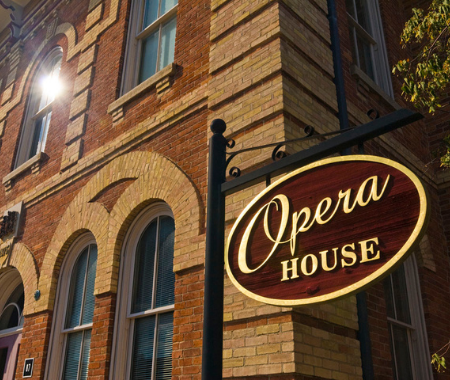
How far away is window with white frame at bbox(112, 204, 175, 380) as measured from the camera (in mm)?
5281

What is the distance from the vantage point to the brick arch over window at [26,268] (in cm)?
712

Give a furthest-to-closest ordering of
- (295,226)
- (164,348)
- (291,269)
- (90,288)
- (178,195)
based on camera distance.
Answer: (90,288) < (178,195) < (164,348) < (295,226) < (291,269)

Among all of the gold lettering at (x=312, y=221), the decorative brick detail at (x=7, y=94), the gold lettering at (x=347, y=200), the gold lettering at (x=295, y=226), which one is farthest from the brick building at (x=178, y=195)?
the decorative brick detail at (x=7, y=94)

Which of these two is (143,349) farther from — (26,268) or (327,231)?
(327,231)

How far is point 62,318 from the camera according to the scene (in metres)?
6.72

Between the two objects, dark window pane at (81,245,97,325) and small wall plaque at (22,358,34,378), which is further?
small wall plaque at (22,358,34,378)

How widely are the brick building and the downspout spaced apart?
5cm

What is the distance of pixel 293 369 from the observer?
3.69 metres

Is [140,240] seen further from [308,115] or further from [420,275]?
[420,275]

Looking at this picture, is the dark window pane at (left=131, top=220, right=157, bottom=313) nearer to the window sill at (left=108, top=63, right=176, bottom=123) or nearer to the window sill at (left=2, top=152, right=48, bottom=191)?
the window sill at (left=108, top=63, right=176, bottom=123)

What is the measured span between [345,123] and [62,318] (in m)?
4.41

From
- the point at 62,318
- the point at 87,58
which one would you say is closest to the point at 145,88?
the point at 87,58

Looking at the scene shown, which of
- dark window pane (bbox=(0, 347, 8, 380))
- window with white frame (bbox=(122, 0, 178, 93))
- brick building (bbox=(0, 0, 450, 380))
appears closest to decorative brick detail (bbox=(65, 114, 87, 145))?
brick building (bbox=(0, 0, 450, 380))

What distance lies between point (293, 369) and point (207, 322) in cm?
109
